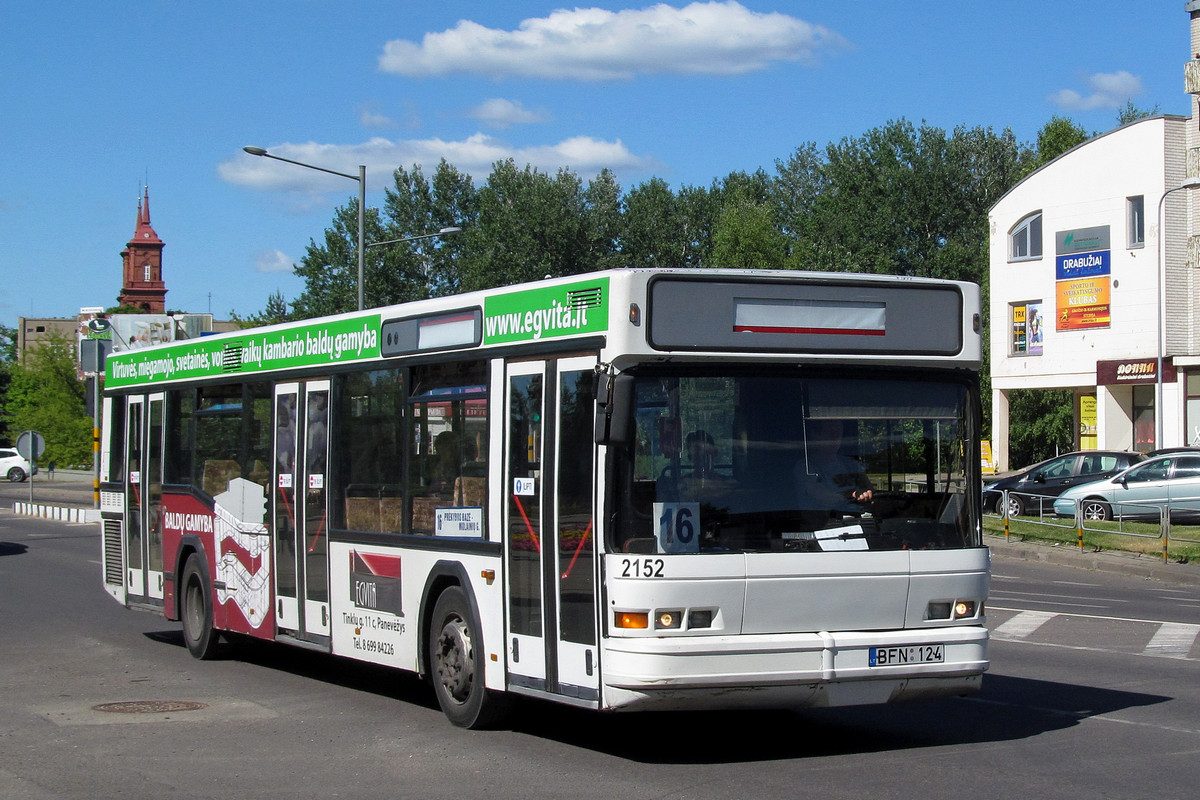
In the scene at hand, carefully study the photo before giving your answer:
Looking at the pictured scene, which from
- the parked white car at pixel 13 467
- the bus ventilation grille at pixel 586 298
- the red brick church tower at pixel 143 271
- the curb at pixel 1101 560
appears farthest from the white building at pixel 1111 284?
the red brick church tower at pixel 143 271

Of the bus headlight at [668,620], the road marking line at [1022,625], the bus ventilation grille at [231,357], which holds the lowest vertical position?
the road marking line at [1022,625]

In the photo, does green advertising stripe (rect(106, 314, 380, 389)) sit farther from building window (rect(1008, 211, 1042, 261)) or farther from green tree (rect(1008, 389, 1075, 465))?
green tree (rect(1008, 389, 1075, 465))

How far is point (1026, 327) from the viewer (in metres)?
52.0

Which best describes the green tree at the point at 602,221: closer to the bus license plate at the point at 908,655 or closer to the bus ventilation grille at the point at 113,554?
the bus ventilation grille at the point at 113,554

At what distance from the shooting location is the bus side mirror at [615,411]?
7422 mm

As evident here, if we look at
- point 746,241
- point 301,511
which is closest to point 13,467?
point 746,241

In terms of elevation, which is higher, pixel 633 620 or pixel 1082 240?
pixel 1082 240

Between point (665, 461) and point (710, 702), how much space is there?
→ 4.40 ft

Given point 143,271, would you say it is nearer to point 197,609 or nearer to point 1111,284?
point 1111,284

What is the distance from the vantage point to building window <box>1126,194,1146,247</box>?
46906 mm

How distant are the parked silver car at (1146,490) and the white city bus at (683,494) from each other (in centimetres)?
2063

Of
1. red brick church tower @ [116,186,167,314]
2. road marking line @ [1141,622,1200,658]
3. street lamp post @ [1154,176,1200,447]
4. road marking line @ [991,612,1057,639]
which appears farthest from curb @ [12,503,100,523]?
red brick church tower @ [116,186,167,314]

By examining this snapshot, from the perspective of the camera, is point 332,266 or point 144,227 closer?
point 332,266

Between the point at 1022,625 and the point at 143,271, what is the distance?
152m
